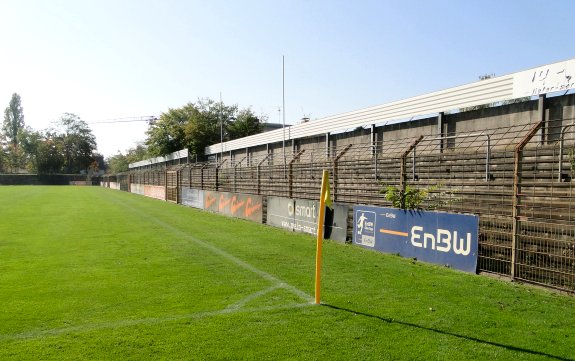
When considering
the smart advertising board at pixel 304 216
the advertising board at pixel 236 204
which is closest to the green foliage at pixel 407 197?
the smart advertising board at pixel 304 216

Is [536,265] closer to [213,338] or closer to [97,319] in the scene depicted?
[213,338]

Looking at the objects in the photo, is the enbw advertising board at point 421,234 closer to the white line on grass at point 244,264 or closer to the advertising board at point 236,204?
the white line on grass at point 244,264

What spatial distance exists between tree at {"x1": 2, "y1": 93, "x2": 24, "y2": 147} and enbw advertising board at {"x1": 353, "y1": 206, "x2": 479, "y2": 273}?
147899 mm

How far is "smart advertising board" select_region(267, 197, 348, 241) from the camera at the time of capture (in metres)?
12.7

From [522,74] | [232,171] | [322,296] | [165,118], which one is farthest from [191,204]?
[165,118]

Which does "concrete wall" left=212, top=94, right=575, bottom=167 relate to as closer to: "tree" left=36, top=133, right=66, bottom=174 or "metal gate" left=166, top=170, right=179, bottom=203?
"metal gate" left=166, top=170, right=179, bottom=203

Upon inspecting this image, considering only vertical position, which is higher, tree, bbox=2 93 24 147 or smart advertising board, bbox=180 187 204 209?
tree, bbox=2 93 24 147

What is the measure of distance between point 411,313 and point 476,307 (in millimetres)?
1073

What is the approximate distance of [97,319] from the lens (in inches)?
215

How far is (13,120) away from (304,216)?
148 meters

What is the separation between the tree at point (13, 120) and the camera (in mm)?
133125

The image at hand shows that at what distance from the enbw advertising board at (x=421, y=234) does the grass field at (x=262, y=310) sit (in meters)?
0.37

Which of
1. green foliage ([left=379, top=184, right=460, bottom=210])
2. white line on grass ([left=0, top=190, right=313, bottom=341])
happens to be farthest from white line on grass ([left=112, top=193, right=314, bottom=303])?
green foliage ([left=379, top=184, right=460, bottom=210])

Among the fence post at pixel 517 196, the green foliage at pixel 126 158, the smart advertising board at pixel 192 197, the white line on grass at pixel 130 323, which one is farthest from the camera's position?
the green foliage at pixel 126 158
